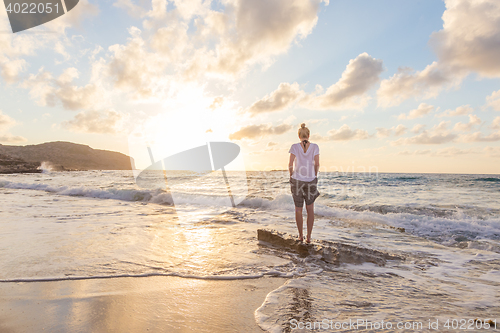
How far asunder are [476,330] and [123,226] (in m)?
6.95

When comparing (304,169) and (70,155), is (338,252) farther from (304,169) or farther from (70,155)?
(70,155)

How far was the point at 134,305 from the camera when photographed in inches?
96.0

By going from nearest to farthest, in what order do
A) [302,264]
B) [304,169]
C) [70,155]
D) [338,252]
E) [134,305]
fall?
[134,305], [302,264], [338,252], [304,169], [70,155]

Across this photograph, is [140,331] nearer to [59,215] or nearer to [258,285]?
[258,285]

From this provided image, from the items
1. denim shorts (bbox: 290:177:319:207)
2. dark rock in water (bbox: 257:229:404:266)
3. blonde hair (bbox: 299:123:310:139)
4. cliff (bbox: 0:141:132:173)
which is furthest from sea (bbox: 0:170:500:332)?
cliff (bbox: 0:141:132:173)

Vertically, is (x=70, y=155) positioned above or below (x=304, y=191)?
above

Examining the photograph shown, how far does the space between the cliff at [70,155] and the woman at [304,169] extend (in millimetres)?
98675

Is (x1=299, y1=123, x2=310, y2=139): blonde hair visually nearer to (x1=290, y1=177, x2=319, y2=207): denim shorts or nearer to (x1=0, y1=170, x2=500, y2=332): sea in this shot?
(x1=290, y1=177, x2=319, y2=207): denim shorts

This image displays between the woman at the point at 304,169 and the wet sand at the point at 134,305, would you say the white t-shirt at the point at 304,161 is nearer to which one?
the woman at the point at 304,169

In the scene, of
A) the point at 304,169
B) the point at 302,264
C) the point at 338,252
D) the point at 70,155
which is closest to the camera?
the point at 302,264

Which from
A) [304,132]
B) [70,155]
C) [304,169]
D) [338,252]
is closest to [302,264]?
[338,252]

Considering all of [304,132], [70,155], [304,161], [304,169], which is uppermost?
[70,155]

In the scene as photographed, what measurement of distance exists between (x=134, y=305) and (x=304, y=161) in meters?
3.57

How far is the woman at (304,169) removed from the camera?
467cm
